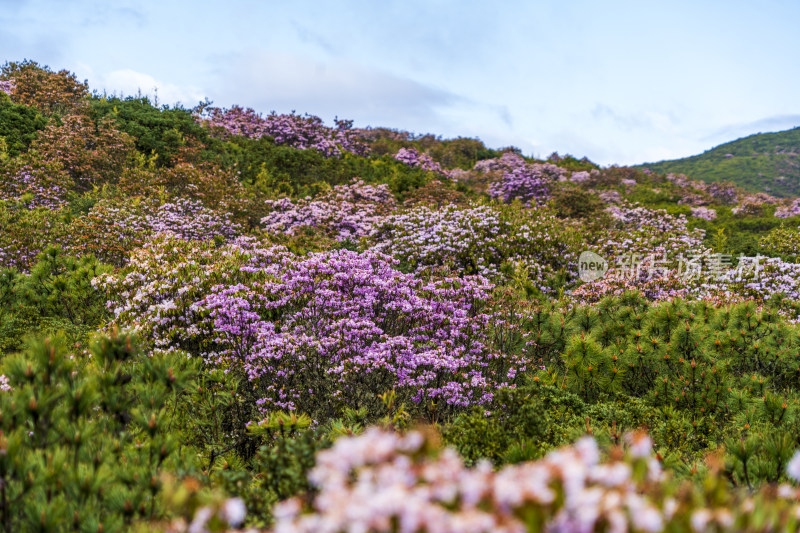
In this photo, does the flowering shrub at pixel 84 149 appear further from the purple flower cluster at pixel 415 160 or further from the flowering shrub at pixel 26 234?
the purple flower cluster at pixel 415 160

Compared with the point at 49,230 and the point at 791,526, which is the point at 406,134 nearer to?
the point at 49,230

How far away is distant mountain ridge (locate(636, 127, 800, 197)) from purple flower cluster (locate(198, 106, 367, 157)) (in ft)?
124

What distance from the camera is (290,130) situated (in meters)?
28.5

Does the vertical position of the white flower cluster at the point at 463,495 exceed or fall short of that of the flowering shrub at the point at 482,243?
it falls short

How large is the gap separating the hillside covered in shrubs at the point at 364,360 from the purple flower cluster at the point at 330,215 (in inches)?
3.9

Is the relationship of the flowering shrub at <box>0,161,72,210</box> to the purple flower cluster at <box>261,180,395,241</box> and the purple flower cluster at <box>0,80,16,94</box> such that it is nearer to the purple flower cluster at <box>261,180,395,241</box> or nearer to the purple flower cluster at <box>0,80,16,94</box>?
the purple flower cluster at <box>261,180,395,241</box>

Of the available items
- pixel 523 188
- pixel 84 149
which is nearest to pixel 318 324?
pixel 84 149

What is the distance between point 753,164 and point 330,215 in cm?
6098

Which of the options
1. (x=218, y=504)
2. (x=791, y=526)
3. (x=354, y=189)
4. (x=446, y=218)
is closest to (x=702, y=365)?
(x=791, y=526)

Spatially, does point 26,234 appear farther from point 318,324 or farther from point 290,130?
point 290,130

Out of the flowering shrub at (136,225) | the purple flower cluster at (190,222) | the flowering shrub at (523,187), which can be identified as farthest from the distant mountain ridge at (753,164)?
the flowering shrub at (136,225)

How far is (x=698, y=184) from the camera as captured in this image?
3484cm

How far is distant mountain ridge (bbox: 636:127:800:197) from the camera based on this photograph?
170ft

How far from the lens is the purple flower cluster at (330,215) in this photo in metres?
15.9
